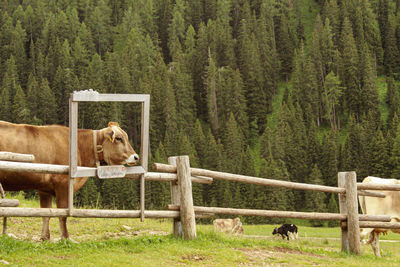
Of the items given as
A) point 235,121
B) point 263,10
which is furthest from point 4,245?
point 263,10

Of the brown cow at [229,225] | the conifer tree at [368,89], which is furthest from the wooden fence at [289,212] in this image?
the conifer tree at [368,89]

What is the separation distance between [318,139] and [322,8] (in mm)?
67555

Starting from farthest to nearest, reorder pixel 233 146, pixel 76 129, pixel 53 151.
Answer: pixel 233 146 < pixel 53 151 < pixel 76 129

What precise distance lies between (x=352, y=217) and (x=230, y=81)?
107m

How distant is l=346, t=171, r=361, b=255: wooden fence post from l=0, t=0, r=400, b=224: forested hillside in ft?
197

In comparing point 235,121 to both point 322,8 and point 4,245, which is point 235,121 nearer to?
point 322,8

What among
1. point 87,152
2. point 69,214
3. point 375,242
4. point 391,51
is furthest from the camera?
point 391,51

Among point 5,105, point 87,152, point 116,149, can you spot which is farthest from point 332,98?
point 116,149

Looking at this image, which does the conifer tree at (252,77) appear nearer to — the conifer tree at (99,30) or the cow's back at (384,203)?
the conifer tree at (99,30)

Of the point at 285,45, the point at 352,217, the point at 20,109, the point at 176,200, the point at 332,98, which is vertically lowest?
the point at 352,217

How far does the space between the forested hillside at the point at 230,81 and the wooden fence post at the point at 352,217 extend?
6003cm

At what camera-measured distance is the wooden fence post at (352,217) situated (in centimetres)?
1257

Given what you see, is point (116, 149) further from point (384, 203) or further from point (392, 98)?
point (392, 98)

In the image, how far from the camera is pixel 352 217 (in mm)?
12656
